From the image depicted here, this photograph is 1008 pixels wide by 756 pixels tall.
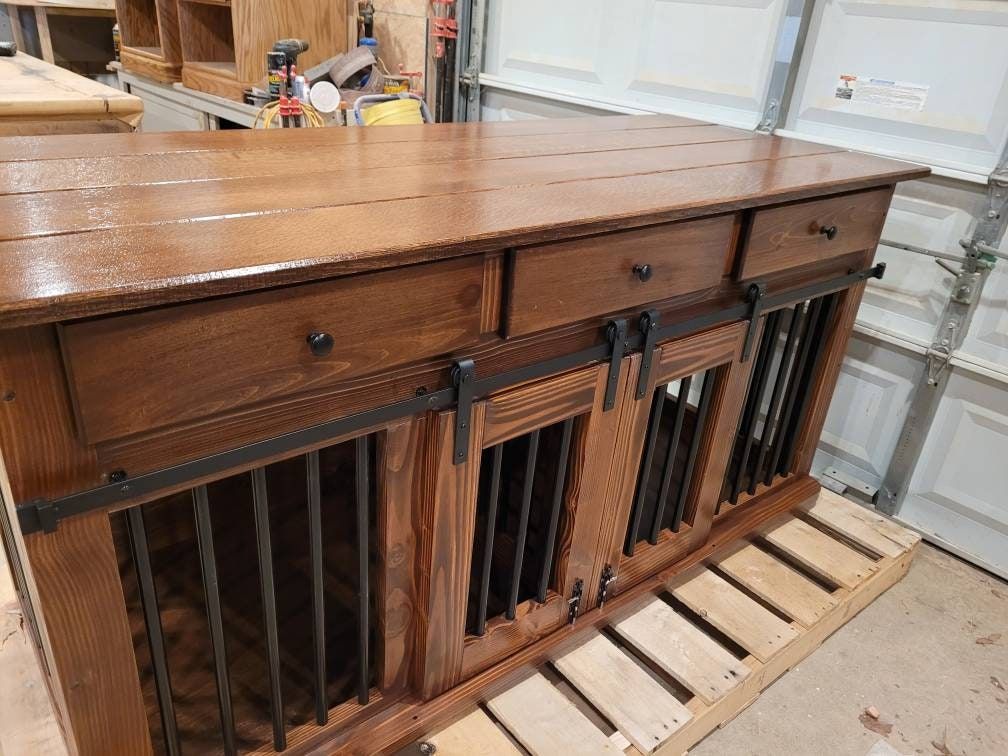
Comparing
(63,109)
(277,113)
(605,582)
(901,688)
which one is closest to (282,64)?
(277,113)

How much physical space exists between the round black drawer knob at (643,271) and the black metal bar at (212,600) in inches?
26.6

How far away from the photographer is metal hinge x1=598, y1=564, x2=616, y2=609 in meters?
1.44

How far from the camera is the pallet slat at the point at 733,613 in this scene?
1.53 metres

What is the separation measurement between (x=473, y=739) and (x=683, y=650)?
18.7 inches

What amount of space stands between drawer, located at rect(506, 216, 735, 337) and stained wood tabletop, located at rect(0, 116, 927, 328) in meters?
0.04

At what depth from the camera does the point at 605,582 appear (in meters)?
1.45

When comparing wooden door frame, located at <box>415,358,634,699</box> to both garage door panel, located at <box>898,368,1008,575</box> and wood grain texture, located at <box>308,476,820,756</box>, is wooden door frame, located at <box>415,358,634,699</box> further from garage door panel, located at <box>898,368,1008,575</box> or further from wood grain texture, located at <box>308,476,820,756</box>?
garage door panel, located at <box>898,368,1008,575</box>

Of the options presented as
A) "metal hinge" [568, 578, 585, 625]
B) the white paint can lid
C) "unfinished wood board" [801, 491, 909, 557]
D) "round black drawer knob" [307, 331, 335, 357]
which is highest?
the white paint can lid

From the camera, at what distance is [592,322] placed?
1165 mm

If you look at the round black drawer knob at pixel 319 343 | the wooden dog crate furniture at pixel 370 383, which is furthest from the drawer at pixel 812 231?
the round black drawer knob at pixel 319 343

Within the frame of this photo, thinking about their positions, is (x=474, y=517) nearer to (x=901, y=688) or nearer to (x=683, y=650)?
(x=683, y=650)

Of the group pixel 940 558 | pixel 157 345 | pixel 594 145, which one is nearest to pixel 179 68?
pixel 594 145

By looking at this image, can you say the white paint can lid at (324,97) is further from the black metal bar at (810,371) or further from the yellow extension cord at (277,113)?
the black metal bar at (810,371)

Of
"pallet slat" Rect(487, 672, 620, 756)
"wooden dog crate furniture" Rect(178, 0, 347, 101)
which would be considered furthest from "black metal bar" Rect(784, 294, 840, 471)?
"wooden dog crate furniture" Rect(178, 0, 347, 101)
